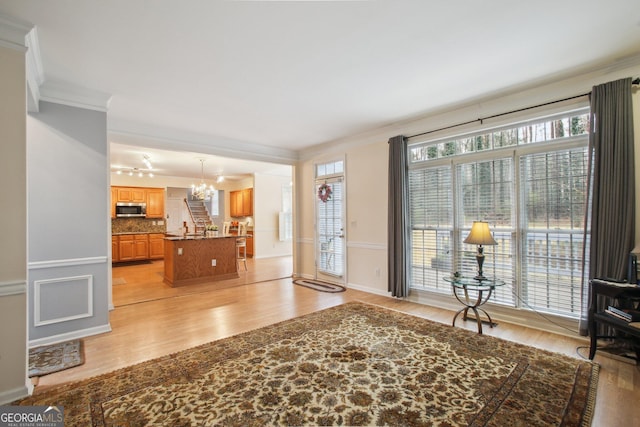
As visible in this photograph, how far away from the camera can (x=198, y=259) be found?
6109mm

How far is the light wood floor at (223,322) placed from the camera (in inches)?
92.4

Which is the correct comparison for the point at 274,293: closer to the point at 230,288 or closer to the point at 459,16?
the point at 230,288

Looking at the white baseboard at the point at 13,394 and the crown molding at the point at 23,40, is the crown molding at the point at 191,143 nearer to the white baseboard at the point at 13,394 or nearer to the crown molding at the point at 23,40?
the crown molding at the point at 23,40

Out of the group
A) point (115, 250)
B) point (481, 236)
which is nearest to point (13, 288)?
point (481, 236)

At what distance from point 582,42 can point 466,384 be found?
301 cm

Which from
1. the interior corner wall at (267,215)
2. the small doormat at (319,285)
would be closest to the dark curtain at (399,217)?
the small doormat at (319,285)

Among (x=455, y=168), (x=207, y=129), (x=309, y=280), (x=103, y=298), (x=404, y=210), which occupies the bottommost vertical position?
(x=309, y=280)

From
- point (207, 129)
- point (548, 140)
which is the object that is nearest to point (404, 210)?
point (548, 140)

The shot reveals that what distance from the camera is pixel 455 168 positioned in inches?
164

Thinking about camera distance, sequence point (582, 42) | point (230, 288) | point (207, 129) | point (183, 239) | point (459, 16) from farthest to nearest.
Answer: point (183, 239), point (230, 288), point (207, 129), point (582, 42), point (459, 16)

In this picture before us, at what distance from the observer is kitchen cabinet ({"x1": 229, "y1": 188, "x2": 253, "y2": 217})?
32.4 feet

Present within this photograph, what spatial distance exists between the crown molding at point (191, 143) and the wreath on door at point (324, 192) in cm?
105

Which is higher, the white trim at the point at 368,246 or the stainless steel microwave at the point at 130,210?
the stainless steel microwave at the point at 130,210

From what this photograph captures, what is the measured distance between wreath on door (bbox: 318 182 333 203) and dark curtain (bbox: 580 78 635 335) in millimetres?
3872
